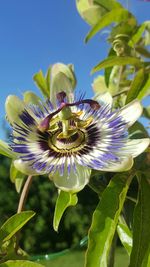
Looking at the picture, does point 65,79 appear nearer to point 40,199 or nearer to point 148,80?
point 148,80

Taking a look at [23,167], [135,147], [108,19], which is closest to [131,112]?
[135,147]

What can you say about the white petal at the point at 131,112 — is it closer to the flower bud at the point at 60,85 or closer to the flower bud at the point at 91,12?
the flower bud at the point at 60,85

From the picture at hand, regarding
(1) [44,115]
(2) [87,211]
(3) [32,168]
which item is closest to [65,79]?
(1) [44,115]

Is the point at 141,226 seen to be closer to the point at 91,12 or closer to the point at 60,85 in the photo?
the point at 60,85

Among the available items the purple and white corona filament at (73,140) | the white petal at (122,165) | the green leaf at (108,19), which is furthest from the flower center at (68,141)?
the green leaf at (108,19)

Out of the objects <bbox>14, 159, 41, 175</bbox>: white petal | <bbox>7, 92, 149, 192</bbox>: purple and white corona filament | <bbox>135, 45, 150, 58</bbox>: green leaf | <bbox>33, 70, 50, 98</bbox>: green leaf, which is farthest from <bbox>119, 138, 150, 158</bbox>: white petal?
<bbox>135, 45, 150, 58</bbox>: green leaf
